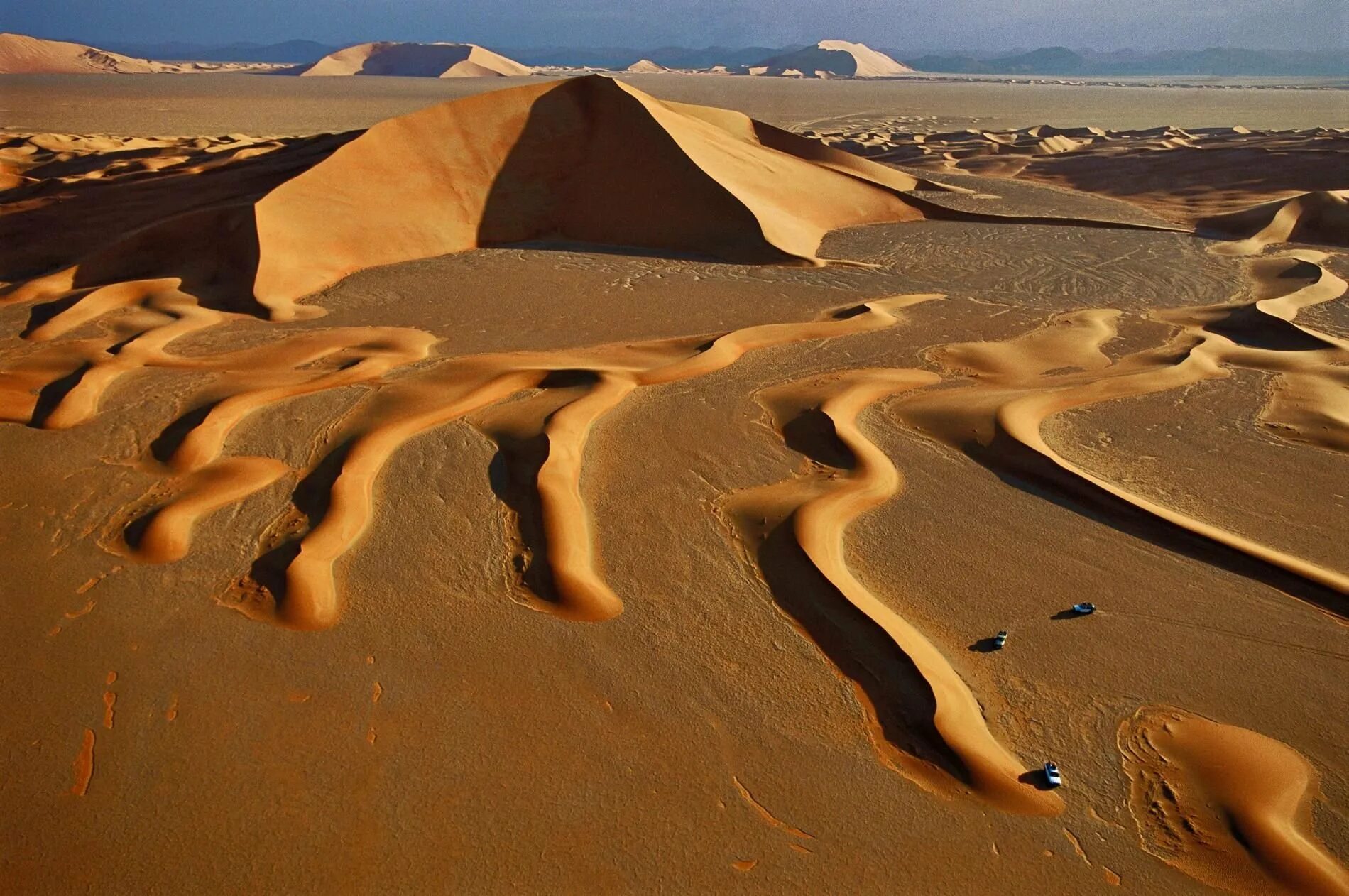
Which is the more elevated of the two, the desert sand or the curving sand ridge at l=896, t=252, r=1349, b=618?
the curving sand ridge at l=896, t=252, r=1349, b=618

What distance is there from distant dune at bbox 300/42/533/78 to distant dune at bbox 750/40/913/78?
25348 millimetres

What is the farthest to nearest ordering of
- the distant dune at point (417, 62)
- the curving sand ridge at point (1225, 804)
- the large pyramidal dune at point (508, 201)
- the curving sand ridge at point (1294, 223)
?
1. the distant dune at point (417, 62)
2. the curving sand ridge at point (1294, 223)
3. the large pyramidal dune at point (508, 201)
4. the curving sand ridge at point (1225, 804)

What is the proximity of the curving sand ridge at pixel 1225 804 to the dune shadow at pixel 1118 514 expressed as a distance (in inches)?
20.5

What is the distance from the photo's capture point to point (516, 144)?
8.18m

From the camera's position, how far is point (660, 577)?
2832 millimetres

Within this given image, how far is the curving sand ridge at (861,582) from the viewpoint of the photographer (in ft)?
6.69

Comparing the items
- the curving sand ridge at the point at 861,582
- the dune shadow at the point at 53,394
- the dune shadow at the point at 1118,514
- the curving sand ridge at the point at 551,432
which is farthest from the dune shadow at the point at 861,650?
the dune shadow at the point at 53,394

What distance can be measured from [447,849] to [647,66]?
98090mm

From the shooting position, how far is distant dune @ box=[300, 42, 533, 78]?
236ft

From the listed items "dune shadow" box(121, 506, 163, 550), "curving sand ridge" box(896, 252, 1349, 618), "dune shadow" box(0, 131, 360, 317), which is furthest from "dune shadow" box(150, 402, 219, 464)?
"curving sand ridge" box(896, 252, 1349, 618)

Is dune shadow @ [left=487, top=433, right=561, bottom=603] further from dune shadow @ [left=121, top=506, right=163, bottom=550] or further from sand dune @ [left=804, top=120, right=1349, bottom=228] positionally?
sand dune @ [left=804, top=120, right=1349, bottom=228]

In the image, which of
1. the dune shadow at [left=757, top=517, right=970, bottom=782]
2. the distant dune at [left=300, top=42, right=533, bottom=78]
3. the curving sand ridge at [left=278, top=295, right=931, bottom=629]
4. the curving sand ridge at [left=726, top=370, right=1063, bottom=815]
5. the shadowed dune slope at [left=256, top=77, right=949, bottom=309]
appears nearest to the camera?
the curving sand ridge at [left=726, top=370, right=1063, bottom=815]

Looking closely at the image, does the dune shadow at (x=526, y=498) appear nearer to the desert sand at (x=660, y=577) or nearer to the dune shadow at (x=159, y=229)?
the desert sand at (x=660, y=577)

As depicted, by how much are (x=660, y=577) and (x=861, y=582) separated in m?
0.62
